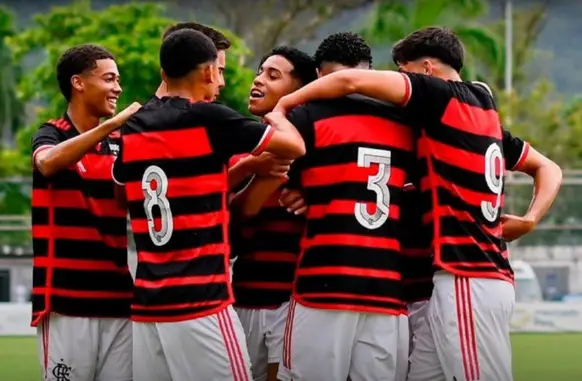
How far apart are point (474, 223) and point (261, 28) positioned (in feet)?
125

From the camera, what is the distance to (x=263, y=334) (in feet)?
21.6

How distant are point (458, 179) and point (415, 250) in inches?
18.1

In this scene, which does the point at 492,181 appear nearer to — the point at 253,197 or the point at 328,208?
the point at 328,208

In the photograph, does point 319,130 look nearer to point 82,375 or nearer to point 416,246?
point 416,246

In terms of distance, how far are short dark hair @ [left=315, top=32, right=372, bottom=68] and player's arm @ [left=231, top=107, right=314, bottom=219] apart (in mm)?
403

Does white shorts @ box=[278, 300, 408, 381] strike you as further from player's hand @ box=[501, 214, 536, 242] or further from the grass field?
the grass field

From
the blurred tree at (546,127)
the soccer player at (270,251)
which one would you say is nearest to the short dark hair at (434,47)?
the soccer player at (270,251)

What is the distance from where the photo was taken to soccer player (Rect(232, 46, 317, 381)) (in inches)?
257

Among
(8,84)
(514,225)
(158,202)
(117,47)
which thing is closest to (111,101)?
(158,202)

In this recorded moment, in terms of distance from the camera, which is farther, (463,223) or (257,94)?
(257,94)

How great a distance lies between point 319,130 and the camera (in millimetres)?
5754

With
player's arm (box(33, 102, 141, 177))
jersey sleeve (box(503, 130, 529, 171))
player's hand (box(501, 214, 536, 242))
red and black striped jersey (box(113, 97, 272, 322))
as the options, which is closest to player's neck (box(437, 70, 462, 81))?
jersey sleeve (box(503, 130, 529, 171))

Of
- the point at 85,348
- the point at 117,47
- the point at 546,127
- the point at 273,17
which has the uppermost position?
the point at 273,17

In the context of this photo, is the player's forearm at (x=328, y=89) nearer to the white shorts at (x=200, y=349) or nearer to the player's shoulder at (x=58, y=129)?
the white shorts at (x=200, y=349)
